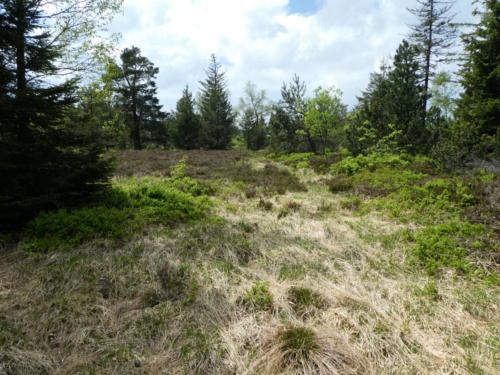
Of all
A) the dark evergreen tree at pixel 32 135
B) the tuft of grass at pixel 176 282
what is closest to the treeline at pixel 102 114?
the dark evergreen tree at pixel 32 135

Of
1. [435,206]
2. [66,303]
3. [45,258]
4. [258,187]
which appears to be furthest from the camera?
[258,187]

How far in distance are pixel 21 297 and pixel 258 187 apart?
7.70 metres

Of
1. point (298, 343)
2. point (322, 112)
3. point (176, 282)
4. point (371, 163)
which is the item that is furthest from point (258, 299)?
point (322, 112)

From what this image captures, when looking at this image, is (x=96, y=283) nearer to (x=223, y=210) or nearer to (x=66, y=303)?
(x=66, y=303)

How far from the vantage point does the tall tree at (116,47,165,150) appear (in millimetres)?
28797

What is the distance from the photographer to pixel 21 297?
311 cm

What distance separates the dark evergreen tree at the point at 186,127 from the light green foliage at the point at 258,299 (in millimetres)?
29217

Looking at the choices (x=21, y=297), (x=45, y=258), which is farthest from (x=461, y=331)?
(x=45, y=258)

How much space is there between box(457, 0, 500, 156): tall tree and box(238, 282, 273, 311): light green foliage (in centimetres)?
1149

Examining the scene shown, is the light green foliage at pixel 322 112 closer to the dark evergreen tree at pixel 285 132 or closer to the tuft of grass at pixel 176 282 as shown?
the dark evergreen tree at pixel 285 132

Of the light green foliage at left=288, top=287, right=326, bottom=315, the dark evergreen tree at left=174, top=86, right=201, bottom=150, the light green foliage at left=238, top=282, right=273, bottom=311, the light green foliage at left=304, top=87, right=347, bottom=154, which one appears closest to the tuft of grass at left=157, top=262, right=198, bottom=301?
the light green foliage at left=238, top=282, right=273, bottom=311

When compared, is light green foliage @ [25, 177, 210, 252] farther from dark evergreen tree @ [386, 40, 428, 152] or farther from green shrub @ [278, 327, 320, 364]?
dark evergreen tree @ [386, 40, 428, 152]

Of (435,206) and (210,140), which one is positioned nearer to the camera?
(435,206)

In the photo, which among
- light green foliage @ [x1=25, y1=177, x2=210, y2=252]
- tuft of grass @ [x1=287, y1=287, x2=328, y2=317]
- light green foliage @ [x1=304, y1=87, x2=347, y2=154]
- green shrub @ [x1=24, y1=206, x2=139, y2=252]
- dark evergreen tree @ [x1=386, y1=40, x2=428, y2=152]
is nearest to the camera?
tuft of grass @ [x1=287, y1=287, x2=328, y2=317]
